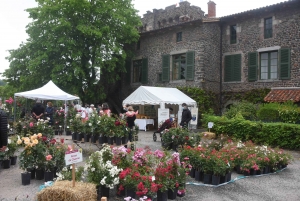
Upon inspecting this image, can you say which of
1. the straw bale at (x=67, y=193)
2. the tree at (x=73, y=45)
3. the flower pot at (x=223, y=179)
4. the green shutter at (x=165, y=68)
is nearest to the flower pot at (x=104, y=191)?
the straw bale at (x=67, y=193)

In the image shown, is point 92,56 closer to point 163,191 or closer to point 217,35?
point 217,35

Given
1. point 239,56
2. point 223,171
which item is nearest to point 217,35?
point 239,56

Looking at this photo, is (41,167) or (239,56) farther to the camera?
(239,56)

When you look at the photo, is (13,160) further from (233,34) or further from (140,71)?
(140,71)

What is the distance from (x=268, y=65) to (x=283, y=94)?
229cm

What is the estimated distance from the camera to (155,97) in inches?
619

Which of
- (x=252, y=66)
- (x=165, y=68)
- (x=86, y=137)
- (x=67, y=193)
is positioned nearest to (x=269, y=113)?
(x=252, y=66)

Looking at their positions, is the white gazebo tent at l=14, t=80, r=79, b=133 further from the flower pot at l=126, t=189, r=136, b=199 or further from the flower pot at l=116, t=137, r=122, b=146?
the flower pot at l=126, t=189, r=136, b=199

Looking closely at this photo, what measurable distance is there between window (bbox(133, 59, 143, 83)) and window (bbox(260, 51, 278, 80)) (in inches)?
342

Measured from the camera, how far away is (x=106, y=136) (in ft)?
27.3

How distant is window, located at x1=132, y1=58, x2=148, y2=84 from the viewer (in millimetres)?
21109

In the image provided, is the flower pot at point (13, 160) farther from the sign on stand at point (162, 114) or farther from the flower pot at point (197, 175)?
the sign on stand at point (162, 114)

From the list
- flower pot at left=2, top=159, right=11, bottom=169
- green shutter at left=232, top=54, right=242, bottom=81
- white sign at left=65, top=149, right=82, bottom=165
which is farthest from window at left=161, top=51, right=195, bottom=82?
white sign at left=65, top=149, right=82, bottom=165

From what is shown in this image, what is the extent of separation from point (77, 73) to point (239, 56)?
9997 mm
